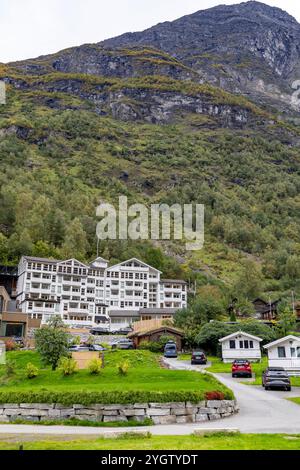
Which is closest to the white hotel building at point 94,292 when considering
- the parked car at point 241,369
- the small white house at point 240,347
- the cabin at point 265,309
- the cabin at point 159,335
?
the cabin at point 265,309

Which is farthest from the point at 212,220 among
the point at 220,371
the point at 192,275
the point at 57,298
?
the point at 220,371

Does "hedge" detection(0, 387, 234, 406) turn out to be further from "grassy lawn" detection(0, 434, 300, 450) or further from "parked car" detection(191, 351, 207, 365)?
"parked car" detection(191, 351, 207, 365)

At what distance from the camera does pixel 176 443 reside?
48.5 feet

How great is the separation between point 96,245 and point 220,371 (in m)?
94.9

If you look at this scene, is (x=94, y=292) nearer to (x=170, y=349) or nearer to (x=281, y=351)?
(x=170, y=349)

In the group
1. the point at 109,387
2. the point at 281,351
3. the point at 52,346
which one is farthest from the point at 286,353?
the point at 109,387

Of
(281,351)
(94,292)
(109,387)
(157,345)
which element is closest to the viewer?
(109,387)

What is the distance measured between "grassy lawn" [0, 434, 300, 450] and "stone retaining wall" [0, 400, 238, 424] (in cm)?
616

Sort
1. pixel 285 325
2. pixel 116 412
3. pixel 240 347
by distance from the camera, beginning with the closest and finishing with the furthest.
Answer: pixel 116 412 → pixel 240 347 → pixel 285 325

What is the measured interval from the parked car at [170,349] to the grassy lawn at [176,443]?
140 ft

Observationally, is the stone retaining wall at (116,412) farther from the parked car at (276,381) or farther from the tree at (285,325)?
the tree at (285,325)

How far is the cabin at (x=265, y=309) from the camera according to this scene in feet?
337

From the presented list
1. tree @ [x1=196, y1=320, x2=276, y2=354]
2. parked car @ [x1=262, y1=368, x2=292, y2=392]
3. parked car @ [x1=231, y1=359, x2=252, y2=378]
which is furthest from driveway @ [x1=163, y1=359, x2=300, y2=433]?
tree @ [x1=196, y1=320, x2=276, y2=354]

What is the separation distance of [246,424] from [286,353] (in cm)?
3141
